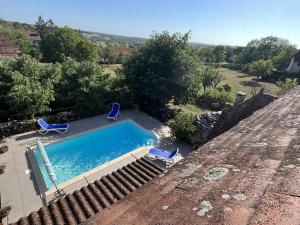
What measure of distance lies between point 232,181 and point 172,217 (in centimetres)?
79

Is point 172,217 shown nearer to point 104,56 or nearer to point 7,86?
point 7,86

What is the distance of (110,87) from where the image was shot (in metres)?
18.7

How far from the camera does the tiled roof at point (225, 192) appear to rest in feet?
5.20

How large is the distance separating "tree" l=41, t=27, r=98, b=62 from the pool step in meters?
34.3

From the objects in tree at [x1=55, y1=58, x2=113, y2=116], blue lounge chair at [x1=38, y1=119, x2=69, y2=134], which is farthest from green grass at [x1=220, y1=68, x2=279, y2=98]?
blue lounge chair at [x1=38, y1=119, x2=69, y2=134]

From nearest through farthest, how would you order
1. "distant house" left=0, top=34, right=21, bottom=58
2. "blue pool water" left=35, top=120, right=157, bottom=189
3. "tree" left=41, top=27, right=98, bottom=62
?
"blue pool water" left=35, top=120, right=157, bottom=189 < "distant house" left=0, top=34, right=21, bottom=58 < "tree" left=41, top=27, right=98, bottom=62

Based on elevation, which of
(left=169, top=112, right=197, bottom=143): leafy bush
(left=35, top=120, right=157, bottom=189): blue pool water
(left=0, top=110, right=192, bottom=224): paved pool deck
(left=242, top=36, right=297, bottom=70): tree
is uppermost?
(left=242, top=36, right=297, bottom=70): tree

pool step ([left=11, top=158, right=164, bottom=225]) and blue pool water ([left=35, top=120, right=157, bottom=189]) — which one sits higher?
pool step ([left=11, top=158, right=164, bottom=225])

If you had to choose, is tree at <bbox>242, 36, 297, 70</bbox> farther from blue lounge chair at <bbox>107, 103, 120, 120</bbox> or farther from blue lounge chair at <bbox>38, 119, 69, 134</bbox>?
blue lounge chair at <bbox>38, 119, 69, 134</bbox>

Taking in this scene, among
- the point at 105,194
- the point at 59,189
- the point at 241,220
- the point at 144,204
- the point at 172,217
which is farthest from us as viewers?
the point at 59,189

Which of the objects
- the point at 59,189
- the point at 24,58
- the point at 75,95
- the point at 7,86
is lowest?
the point at 59,189

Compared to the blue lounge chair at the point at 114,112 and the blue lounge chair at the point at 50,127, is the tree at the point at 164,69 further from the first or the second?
the blue lounge chair at the point at 50,127

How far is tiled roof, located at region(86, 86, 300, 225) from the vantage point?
1.58 metres

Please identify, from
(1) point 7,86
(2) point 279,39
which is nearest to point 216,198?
(1) point 7,86
